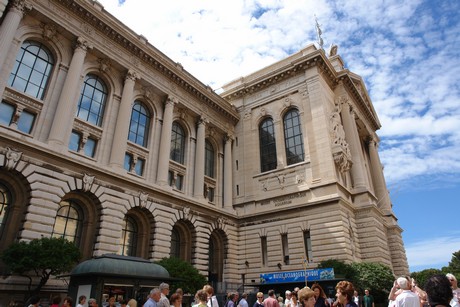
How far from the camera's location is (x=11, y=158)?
1972cm

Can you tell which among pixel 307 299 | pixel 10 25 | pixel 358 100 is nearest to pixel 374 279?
pixel 307 299

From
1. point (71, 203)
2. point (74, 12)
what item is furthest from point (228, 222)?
point (74, 12)

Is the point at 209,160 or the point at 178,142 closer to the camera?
the point at 178,142

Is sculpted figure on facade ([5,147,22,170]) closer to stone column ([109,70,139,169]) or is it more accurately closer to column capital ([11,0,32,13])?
stone column ([109,70,139,169])

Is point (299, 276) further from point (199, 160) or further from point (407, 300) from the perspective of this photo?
point (407, 300)

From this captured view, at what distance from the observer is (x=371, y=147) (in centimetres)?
4962

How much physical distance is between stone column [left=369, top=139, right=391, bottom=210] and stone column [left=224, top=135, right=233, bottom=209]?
2113cm

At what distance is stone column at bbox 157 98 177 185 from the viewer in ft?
99.4

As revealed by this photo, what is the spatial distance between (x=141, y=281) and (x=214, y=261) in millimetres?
18913

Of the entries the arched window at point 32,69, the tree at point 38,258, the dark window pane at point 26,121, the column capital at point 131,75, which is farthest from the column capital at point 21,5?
the tree at point 38,258

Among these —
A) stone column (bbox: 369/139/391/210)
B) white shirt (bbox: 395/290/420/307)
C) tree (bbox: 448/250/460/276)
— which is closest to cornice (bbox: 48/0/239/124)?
stone column (bbox: 369/139/391/210)

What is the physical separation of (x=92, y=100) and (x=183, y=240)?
1538 cm

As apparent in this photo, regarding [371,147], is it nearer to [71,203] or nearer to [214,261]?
[214,261]

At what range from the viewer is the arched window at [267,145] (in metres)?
39.0
